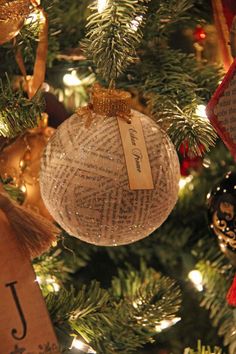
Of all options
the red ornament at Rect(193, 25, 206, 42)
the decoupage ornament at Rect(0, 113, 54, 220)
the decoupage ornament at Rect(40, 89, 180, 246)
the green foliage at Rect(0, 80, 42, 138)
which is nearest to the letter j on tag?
the decoupage ornament at Rect(40, 89, 180, 246)

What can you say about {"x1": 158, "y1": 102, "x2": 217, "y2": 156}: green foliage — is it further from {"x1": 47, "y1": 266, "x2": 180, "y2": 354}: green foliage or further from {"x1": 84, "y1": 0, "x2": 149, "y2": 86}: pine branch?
{"x1": 47, "y1": 266, "x2": 180, "y2": 354}: green foliage

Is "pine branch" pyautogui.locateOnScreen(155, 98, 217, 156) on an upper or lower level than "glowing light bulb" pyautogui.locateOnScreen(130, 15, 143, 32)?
lower

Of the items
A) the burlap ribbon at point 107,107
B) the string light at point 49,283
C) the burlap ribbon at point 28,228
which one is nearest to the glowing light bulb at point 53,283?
the string light at point 49,283

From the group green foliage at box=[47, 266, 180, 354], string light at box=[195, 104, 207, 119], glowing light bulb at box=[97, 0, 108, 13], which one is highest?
glowing light bulb at box=[97, 0, 108, 13]

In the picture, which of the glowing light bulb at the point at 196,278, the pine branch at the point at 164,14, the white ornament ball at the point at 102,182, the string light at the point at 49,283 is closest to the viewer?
the white ornament ball at the point at 102,182

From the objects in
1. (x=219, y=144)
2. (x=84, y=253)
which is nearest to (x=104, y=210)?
(x=84, y=253)

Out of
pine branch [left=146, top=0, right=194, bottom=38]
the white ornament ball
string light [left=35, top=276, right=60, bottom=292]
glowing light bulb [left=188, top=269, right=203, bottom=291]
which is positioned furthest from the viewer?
glowing light bulb [left=188, top=269, right=203, bottom=291]

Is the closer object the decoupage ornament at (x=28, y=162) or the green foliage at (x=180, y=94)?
the green foliage at (x=180, y=94)

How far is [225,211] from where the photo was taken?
0.98 meters

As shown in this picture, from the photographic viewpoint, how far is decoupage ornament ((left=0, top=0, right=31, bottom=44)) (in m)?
0.82

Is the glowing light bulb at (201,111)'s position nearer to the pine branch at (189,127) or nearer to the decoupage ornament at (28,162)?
the pine branch at (189,127)

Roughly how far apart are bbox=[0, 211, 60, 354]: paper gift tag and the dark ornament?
25 cm

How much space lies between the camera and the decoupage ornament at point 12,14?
32.2 inches

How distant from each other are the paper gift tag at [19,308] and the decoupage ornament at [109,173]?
60 mm
